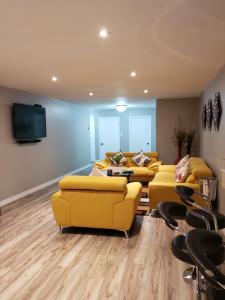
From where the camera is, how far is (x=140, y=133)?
10859 mm

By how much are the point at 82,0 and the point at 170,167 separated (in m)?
4.94

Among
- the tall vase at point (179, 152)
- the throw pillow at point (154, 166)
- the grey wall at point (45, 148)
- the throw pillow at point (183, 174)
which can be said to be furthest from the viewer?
the tall vase at point (179, 152)

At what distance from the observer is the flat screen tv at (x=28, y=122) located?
207 inches

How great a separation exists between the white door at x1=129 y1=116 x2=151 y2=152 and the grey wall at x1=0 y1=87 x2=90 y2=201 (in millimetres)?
2119

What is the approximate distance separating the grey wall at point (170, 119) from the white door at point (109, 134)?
3720 mm

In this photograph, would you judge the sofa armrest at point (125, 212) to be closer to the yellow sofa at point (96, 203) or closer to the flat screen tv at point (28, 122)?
the yellow sofa at point (96, 203)

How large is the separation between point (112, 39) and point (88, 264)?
7.80ft

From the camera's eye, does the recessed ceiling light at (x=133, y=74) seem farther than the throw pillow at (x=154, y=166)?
No

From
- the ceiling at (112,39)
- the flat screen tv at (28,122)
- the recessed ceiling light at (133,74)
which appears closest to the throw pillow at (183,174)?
the ceiling at (112,39)

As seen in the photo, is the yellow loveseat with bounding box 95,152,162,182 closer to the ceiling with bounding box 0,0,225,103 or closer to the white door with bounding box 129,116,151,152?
the ceiling with bounding box 0,0,225,103

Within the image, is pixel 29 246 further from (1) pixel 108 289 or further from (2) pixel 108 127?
(2) pixel 108 127

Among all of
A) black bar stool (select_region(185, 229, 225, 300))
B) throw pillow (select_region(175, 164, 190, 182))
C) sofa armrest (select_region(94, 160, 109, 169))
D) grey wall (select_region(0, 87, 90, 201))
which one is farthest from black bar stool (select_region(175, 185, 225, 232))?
sofa armrest (select_region(94, 160, 109, 169))

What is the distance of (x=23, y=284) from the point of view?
7.93ft

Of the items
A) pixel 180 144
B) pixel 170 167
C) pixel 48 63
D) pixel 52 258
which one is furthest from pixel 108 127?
pixel 52 258
